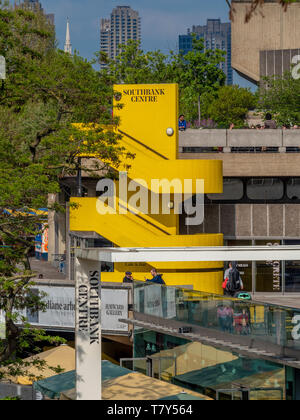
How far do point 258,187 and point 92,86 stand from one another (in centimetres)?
1091

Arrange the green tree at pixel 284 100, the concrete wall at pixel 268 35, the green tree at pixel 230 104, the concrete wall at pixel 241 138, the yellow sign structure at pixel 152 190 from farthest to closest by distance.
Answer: the concrete wall at pixel 268 35 < the green tree at pixel 230 104 < the green tree at pixel 284 100 < the concrete wall at pixel 241 138 < the yellow sign structure at pixel 152 190

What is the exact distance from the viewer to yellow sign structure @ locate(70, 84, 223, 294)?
29391 millimetres

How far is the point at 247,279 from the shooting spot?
31172 mm

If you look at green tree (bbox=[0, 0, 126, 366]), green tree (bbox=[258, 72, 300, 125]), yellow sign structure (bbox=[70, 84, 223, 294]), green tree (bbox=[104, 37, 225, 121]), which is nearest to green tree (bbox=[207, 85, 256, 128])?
green tree (bbox=[104, 37, 225, 121])

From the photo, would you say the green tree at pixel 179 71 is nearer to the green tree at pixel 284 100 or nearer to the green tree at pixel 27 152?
the green tree at pixel 284 100

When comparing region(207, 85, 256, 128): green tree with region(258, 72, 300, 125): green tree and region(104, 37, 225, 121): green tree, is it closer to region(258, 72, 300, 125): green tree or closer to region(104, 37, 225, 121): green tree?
region(104, 37, 225, 121): green tree

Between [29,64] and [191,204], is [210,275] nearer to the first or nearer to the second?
[191,204]

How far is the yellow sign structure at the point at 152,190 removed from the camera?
1157 inches

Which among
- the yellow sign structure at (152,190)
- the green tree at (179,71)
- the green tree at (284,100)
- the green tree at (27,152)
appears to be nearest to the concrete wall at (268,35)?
the green tree at (179,71)

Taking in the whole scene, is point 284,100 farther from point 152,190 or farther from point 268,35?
point 268,35

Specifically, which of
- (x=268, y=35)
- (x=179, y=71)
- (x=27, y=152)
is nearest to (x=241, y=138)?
(x=27, y=152)

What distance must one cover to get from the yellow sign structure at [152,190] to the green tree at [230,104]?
59760 mm

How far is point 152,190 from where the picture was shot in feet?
96.7

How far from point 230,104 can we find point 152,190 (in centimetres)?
6571
